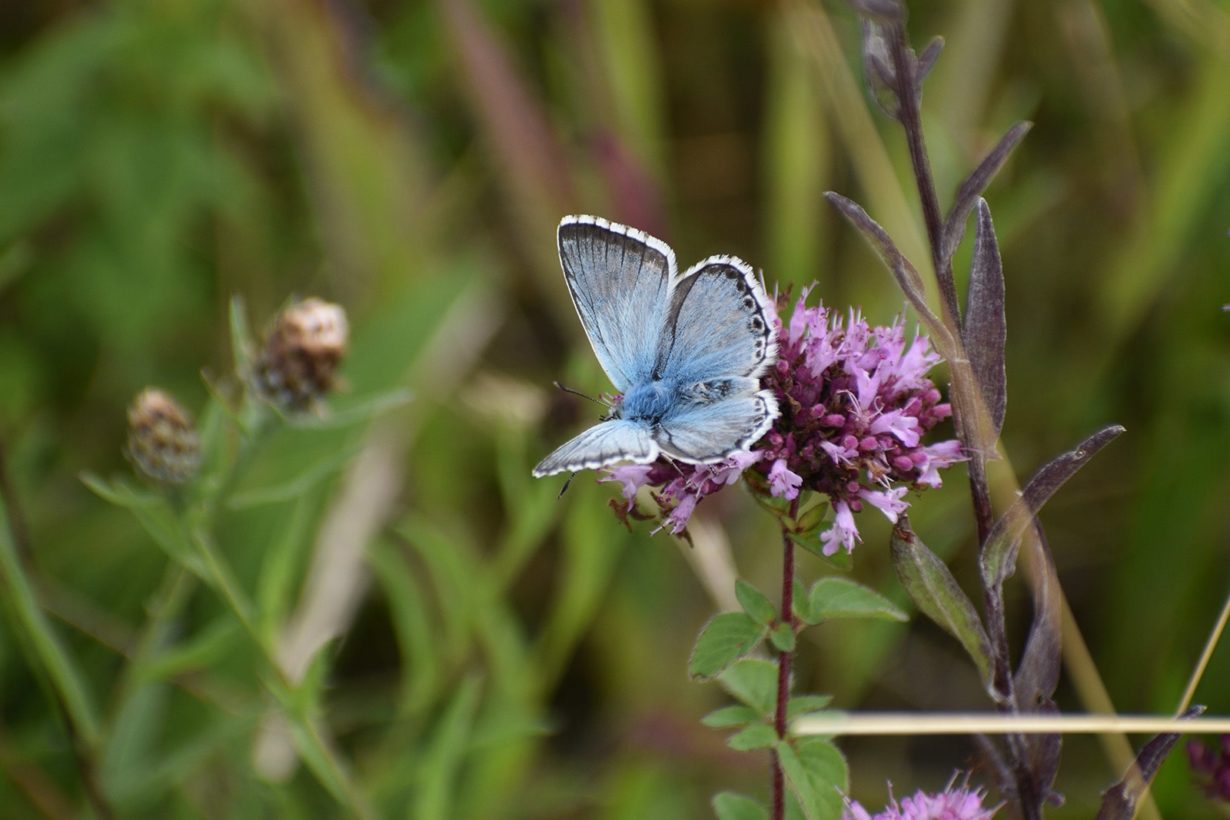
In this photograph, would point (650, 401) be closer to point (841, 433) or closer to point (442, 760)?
point (841, 433)

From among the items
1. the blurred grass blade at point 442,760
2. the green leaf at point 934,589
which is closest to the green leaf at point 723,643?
the green leaf at point 934,589

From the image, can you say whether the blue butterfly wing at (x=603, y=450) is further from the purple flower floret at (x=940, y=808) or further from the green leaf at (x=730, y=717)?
the purple flower floret at (x=940, y=808)

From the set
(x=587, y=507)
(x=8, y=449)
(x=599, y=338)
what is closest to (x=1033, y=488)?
(x=599, y=338)

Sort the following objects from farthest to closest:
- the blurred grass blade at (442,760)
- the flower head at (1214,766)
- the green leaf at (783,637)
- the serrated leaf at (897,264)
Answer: the blurred grass blade at (442,760)
the flower head at (1214,766)
the green leaf at (783,637)
the serrated leaf at (897,264)

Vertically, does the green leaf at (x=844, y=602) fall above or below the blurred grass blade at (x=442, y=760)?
above

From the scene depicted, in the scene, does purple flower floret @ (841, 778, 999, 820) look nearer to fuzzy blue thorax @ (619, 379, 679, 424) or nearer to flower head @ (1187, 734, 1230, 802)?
flower head @ (1187, 734, 1230, 802)

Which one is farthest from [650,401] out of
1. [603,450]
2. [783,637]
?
[783,637]

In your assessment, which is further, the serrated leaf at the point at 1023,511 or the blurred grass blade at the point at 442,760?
the blurred grass blade at the point at 442,760
